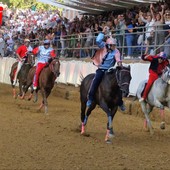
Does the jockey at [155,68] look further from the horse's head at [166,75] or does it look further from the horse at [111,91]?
the horse at [111,91]

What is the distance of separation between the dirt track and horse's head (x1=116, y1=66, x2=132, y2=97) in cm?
119

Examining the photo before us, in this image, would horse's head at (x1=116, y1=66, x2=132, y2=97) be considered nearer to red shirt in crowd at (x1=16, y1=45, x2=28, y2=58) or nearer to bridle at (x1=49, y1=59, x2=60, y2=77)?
bridle at (x1=49, y1=59, x2=60, y2=77)

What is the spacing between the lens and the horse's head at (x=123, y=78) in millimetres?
11406

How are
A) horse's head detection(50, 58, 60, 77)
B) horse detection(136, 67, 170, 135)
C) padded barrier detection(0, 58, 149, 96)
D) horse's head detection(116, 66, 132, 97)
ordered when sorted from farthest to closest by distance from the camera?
padded barrier detection(0, 58, 149, 96)
horse's head detection(50, 58, 60, 77)
horse detection(136, 67, 170, 135)
horse's head detection(116, 66, 132, 97)

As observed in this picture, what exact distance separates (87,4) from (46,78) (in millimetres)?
14899

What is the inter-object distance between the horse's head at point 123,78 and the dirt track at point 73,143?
1185 millimetres

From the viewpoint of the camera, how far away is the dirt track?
891 centimetres

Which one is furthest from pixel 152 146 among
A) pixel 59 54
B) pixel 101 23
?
pixel 59 54

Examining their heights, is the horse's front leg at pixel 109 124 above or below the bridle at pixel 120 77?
below

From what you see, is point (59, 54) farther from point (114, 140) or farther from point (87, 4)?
point (114, 140)

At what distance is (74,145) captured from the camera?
35.8ft

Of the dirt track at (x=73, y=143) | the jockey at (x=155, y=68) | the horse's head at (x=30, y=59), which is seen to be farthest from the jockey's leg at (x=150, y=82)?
the horse's head at (x=30, y=59)

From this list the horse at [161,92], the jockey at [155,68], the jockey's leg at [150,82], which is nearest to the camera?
the horse at [161,92]

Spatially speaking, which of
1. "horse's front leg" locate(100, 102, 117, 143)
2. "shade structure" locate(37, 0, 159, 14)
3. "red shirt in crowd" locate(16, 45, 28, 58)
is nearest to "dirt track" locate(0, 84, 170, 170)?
"horse's front leg" locate(100, 102, 117, 143)
